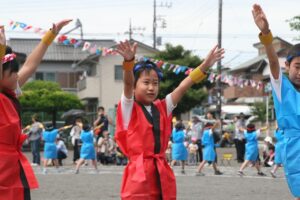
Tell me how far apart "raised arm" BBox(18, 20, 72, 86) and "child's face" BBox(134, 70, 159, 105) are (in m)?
0.82

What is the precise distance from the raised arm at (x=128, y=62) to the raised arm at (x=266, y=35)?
101 cm

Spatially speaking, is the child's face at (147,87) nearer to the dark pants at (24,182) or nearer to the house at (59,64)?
the dark pants at (24,182)

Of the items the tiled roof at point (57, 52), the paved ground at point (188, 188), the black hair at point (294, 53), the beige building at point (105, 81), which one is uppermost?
the tiled roof at point (57, 52)

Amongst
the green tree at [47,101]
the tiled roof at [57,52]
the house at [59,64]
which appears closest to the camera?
the green tree at [47,101]

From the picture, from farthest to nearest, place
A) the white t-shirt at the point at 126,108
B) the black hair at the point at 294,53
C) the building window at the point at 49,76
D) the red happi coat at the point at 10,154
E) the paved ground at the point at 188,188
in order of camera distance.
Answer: the building window at the point at 49,76 < the paved ground at the point at 188,188 < the white t-shirt at the point at 126,108 < the black hair at the point at 294,53 < the red happi coat at the point at 10,154

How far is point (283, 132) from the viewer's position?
5.31 metres

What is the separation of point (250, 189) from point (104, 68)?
35.4 meters

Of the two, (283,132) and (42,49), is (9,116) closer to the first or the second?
(42,49)

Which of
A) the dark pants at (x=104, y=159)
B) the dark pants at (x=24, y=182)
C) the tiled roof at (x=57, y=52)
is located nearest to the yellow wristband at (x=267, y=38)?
the dark pants at (x=24, y=182)

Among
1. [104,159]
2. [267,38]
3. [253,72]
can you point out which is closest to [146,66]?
[267,38]

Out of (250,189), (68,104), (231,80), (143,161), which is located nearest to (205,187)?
(250,189)

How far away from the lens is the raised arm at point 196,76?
19.4ft

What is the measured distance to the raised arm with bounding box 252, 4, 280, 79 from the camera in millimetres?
5098

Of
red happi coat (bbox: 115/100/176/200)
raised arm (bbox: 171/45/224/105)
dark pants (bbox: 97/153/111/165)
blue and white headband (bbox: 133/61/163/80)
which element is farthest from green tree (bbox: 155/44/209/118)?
red happi coat (bbox: 115/100/176/200)
